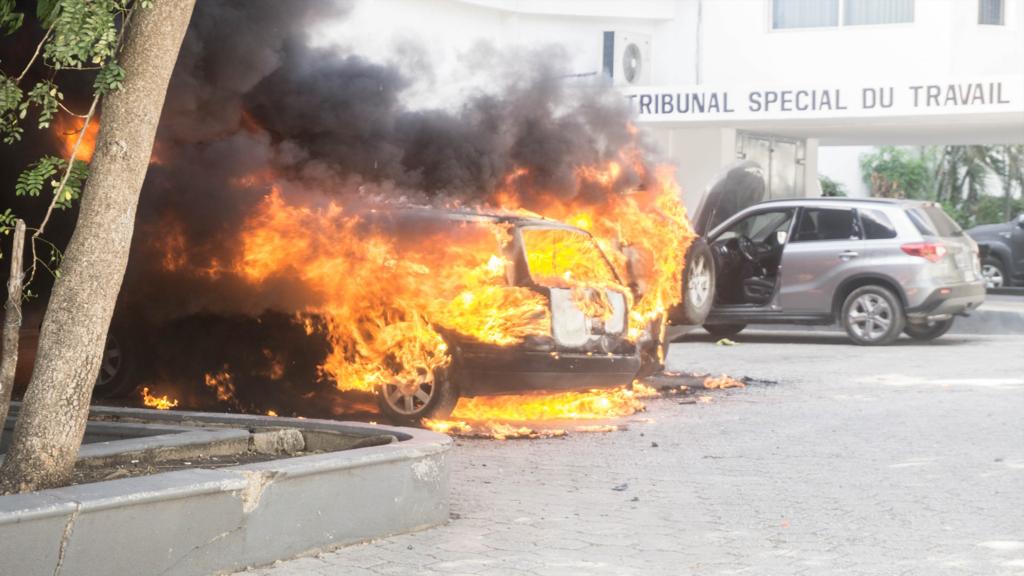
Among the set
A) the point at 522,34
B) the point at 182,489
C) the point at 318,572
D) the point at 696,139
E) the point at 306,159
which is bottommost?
the point at 318,572

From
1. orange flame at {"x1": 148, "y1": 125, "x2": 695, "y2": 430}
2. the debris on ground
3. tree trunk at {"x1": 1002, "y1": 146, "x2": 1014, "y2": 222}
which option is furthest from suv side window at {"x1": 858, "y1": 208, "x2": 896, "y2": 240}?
tree trunk at {"x1": 1002, "y1": 146, "x2": 1014, "y2": 222}

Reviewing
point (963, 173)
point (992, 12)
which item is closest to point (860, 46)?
point (992, 12)

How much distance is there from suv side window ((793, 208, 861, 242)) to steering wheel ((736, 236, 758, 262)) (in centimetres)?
51

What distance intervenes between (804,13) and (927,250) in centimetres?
1024

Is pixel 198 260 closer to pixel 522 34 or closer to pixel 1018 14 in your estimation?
pixel 522 34

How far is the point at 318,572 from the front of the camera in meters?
Answer: 5.93

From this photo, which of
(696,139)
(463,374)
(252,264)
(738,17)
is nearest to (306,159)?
(252,264)

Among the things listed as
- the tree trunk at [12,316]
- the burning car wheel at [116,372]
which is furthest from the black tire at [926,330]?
the tree trunk at [12,316]

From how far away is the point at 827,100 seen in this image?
22.6 meters

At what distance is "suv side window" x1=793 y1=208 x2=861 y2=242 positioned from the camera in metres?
17.2

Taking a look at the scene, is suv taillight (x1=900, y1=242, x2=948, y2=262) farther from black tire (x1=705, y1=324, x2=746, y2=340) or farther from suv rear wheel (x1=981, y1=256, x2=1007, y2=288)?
suv rear wheel (x1=981, y1=256, x2=1007, y2=288)

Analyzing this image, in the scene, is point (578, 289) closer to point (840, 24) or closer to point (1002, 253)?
point (840, 24)

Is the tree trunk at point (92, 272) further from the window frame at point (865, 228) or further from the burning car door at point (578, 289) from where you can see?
the window frame at point (865, 228)

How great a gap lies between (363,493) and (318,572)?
585mm
